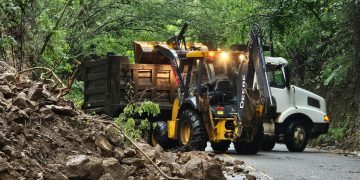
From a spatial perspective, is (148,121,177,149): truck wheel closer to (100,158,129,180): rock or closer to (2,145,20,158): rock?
(100,158,129,180): rock

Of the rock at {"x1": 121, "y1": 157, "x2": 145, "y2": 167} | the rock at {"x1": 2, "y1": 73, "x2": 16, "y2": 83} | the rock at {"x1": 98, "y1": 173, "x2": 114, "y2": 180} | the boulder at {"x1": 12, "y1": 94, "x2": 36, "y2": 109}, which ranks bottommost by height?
the rock at {"x1": 98, "y1": 173, "x2": 114, "y2": 180}

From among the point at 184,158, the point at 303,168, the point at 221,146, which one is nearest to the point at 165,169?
the point at 184,158

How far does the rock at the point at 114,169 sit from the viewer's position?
7.02m

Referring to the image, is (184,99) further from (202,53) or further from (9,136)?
(9,136)

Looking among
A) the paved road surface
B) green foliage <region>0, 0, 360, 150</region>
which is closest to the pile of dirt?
the paved road surface

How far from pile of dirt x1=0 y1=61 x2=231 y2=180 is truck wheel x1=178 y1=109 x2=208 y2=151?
5.45 meters

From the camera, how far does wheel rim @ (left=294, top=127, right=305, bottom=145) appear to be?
1759cm

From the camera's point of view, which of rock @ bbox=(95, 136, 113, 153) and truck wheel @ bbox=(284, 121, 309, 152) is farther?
truck wheel @ bbox=(284, 121, 309, 152)

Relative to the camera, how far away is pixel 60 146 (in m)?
7.22

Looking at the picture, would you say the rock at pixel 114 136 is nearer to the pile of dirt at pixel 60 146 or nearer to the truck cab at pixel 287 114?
the pile of dirt at pixel 60 146

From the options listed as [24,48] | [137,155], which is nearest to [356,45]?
[24,48]

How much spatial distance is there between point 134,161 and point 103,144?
1.49 ft

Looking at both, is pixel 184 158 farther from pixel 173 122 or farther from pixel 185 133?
pixel 173 122

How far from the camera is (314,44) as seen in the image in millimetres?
25453
